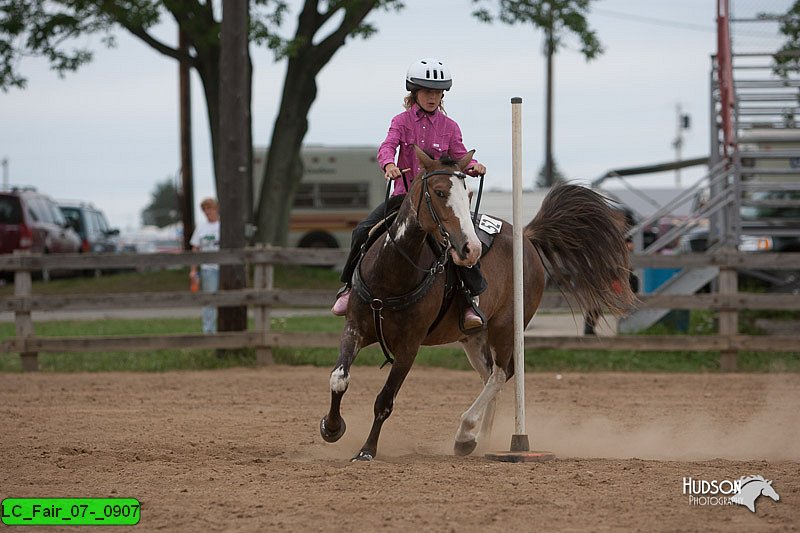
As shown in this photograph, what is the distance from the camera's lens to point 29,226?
25.9 m

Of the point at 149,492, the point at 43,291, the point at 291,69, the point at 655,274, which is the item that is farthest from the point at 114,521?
the point at 43,291

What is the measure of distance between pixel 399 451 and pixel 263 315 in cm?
630

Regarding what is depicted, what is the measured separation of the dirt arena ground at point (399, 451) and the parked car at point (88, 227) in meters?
18.5

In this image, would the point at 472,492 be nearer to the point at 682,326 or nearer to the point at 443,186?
the point at 443,186

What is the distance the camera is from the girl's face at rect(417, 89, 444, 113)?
7.32 meters

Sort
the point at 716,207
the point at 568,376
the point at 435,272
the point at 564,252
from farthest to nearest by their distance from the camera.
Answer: the point at 716,207
the point at 568,376
the point at 564,252
the point at 435,272

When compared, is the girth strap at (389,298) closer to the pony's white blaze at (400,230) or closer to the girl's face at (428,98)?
the pony's white blaze at (400,230)

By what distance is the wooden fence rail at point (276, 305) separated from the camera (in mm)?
13219

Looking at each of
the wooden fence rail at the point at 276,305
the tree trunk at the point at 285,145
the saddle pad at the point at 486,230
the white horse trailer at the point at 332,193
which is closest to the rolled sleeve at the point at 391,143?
the saddle pad at the point at 486,230

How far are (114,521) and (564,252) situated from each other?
5034 mm

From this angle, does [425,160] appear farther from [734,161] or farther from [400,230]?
[734,161]

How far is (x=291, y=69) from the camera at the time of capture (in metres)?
22.9

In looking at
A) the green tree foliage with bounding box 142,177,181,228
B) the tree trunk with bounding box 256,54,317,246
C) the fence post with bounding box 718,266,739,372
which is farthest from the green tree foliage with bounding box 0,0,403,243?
the green tree foliage with bounding box 142,177,181,228

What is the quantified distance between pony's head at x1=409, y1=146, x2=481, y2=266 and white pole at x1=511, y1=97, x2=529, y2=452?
512 mm
